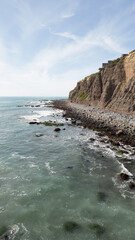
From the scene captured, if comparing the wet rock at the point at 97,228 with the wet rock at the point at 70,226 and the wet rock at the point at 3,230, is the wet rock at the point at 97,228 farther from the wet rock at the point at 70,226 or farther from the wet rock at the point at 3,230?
the wet rock at the point at 3,230

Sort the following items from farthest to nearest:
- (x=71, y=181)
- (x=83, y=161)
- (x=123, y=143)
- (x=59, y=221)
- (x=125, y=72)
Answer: (x=125, y=72), (x=123, y=143), (x=83, y=161), (x=71, y=181), (x=59, y=221)

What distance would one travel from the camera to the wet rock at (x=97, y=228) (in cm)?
875

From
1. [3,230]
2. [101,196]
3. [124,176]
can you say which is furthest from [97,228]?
[124,176]

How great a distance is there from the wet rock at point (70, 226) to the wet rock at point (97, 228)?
0.98 meters

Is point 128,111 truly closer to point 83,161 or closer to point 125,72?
point 125,72

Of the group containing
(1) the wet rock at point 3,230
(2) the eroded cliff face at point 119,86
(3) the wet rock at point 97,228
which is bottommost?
(1) the wet rock at point 3,230

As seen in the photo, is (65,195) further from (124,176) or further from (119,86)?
(119,86)

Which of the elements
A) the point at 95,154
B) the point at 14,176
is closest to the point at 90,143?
the point at 95,154

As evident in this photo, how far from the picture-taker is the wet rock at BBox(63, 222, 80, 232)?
29.5 feet

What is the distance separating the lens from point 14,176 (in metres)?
14.9

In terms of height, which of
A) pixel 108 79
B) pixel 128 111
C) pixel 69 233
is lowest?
pixel 69 233

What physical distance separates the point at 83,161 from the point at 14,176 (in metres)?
8.94

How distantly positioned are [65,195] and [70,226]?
2988 mm

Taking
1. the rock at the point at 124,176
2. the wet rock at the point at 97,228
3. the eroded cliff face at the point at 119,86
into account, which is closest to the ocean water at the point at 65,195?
the wet rock at the point at 97,228
